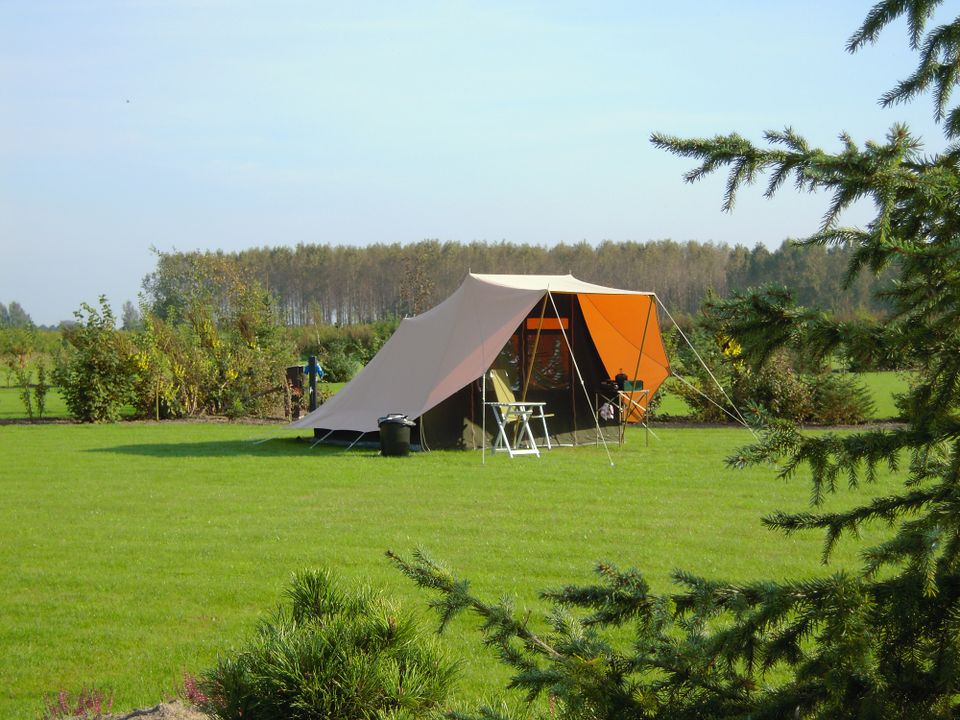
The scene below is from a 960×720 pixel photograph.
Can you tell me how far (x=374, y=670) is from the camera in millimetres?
2740

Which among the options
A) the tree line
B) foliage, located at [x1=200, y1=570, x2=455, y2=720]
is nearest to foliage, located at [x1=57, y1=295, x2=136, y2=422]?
foliage, located at [x1=200, y1=570, x2=455, y2=720]

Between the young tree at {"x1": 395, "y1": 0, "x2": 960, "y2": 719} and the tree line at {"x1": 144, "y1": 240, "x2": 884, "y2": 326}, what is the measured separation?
1841 inches

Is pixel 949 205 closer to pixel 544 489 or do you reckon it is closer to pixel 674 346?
pixel 544 489

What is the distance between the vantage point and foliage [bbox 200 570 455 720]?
8.76ft

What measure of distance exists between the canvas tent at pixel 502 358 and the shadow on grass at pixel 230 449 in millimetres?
381

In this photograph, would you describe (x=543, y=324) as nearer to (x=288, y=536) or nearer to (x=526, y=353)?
(x=526, y=353)

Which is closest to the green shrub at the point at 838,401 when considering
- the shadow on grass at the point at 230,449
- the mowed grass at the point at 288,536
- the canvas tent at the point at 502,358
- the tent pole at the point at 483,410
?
the canvas tent at the point at 502,358

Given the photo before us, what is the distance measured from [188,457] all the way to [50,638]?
7.77m

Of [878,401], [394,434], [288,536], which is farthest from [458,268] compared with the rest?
[288,536]

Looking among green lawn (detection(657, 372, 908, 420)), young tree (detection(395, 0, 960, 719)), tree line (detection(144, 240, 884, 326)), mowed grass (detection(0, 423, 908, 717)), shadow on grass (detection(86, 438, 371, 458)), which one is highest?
tree line (detection(144, 240, 884, 326))

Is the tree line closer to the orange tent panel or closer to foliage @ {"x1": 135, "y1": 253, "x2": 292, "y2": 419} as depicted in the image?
foliage @ {"x1": 135, "y1": 253, "x2": 292, "y2": 419}

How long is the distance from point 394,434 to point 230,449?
2.67 metres

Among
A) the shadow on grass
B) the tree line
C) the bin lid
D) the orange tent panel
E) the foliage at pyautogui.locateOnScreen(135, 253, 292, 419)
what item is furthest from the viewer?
the tree line

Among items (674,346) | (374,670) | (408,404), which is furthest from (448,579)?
(674,346)
